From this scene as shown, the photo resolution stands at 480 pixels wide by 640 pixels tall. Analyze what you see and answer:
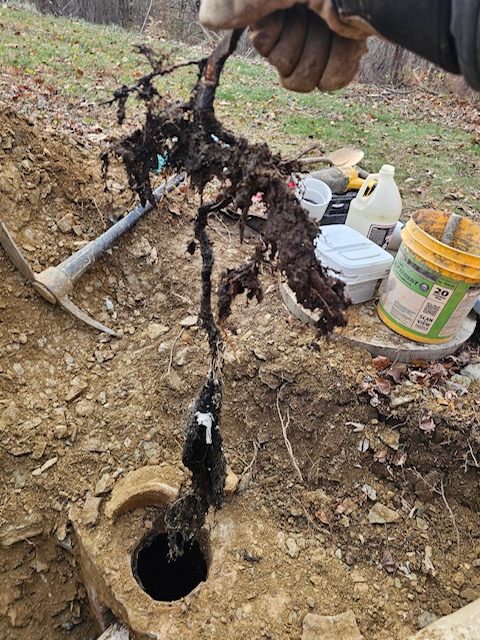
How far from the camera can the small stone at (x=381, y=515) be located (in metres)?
2.01

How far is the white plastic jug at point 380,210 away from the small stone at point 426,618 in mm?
1929

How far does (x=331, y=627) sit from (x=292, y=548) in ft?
1.09

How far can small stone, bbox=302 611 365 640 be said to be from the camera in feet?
5.45

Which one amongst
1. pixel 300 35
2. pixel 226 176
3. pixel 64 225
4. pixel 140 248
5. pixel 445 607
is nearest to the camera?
pixel 300 35

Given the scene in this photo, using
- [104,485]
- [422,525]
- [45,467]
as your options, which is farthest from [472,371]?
[45,467]

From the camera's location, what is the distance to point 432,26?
96cm

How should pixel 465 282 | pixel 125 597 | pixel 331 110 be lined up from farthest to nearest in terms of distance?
pixel 331 110, pixel 465 282, pixel 125 597

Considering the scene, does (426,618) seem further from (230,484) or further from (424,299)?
(424,299)

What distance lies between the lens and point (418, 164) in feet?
16.6

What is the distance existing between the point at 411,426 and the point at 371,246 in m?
1.04

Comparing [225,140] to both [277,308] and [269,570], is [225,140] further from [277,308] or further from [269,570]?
[269,570]

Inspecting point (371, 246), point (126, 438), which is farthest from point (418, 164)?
point (126, 438)

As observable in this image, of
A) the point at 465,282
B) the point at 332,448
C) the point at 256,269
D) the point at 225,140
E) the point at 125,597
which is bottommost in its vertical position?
the point at 125,597

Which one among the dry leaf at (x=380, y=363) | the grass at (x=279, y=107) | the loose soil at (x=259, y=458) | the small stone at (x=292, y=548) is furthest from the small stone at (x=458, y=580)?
the grass at (x=279, y=107)
